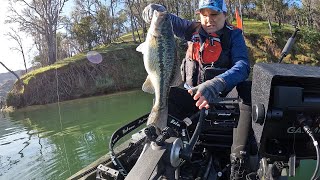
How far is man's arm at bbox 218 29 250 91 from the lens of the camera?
2.57m

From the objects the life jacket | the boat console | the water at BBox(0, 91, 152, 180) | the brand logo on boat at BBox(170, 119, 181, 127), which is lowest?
the water at BBox(0, 91, 152, 180)

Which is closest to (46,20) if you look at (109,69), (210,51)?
(109,69)

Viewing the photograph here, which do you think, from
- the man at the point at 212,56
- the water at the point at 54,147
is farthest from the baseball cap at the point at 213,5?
the water at the point at 54,147

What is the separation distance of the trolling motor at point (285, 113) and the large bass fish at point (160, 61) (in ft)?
3.44

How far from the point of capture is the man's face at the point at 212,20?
3.09 metres

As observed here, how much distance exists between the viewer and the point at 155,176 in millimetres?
1684

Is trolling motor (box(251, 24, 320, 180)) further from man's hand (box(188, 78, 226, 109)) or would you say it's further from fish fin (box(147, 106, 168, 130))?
fish fin (box(147, 106, 168, 130))

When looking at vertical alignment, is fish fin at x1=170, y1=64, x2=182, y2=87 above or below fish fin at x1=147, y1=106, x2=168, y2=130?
above

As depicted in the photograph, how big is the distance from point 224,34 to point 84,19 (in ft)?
115

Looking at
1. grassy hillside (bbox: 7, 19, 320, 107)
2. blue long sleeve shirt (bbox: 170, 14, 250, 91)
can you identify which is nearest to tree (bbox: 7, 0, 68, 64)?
grassy hillside (bbox: 7, 19, 320, 107)

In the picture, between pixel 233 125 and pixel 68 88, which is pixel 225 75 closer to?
pixel 233 125

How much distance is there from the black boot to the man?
0.03m

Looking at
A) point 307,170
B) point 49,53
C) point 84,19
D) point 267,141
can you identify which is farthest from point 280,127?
point 49,53

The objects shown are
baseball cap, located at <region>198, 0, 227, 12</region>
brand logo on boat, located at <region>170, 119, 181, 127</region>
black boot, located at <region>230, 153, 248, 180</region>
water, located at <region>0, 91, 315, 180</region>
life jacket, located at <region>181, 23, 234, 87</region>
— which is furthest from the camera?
water, located at <region>0, 91, 315, 180</region>
